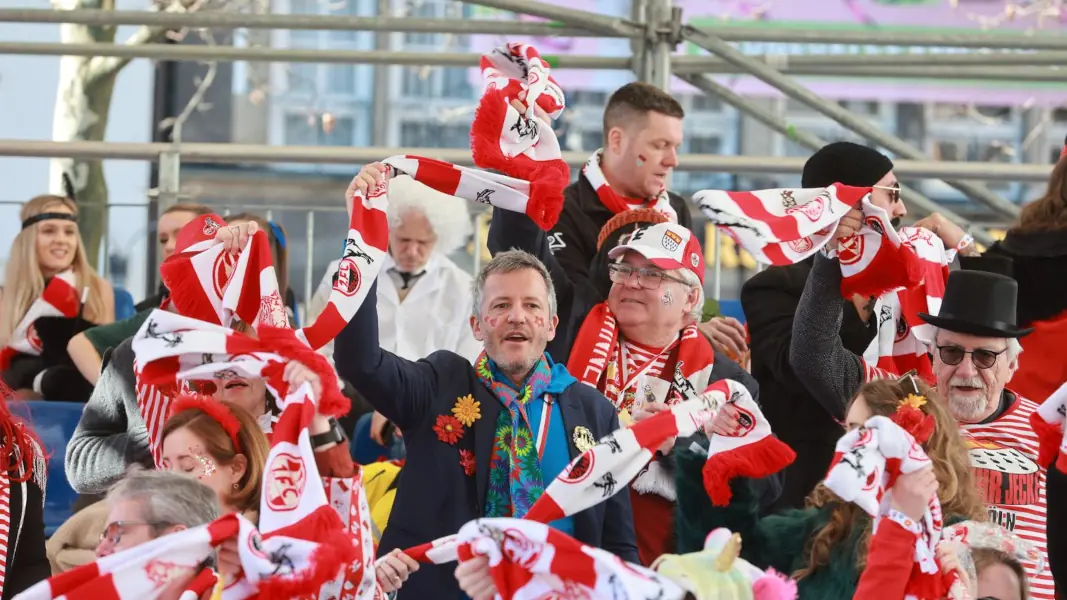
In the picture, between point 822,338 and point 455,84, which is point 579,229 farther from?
point 455,84

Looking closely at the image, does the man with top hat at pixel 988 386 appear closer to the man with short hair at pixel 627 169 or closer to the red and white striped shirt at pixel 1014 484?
the red and white striped shirt at pixel 1014 484

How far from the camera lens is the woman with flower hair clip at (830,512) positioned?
12.5ft

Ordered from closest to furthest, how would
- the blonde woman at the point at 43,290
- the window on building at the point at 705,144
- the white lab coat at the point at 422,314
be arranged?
1. the blonde woman at the point at 43,290
2. the white lab coat at the point at 422,314
3. the window on building at the point at 705,144

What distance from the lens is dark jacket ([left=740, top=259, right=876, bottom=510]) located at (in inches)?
191

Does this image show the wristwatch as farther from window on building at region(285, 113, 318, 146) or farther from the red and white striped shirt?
window on building at region(285, 113, 318, 146)

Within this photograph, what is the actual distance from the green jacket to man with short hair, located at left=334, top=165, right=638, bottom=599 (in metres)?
0.15

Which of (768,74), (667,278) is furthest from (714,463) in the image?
(768,74)

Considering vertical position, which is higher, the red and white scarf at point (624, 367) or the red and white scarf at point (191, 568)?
the red and white scarf at point (624, 367)

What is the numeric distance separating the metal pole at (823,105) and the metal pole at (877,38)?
3.3 inches

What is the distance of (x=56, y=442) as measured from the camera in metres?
5.35

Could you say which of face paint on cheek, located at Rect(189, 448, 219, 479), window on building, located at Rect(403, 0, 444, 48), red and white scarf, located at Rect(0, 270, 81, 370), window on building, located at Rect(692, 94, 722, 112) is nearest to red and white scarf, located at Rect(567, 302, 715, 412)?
face paint on cheek, located at Rect(189, 448, 219, 479)

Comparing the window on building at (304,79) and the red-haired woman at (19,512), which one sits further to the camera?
the window on building at (304,79)

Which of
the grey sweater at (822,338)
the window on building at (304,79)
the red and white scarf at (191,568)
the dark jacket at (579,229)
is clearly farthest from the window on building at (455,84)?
the red and white scarf at (191,568)

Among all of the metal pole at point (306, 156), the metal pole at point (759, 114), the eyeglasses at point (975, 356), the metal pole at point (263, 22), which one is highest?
the metal pole at point (263, 22)
